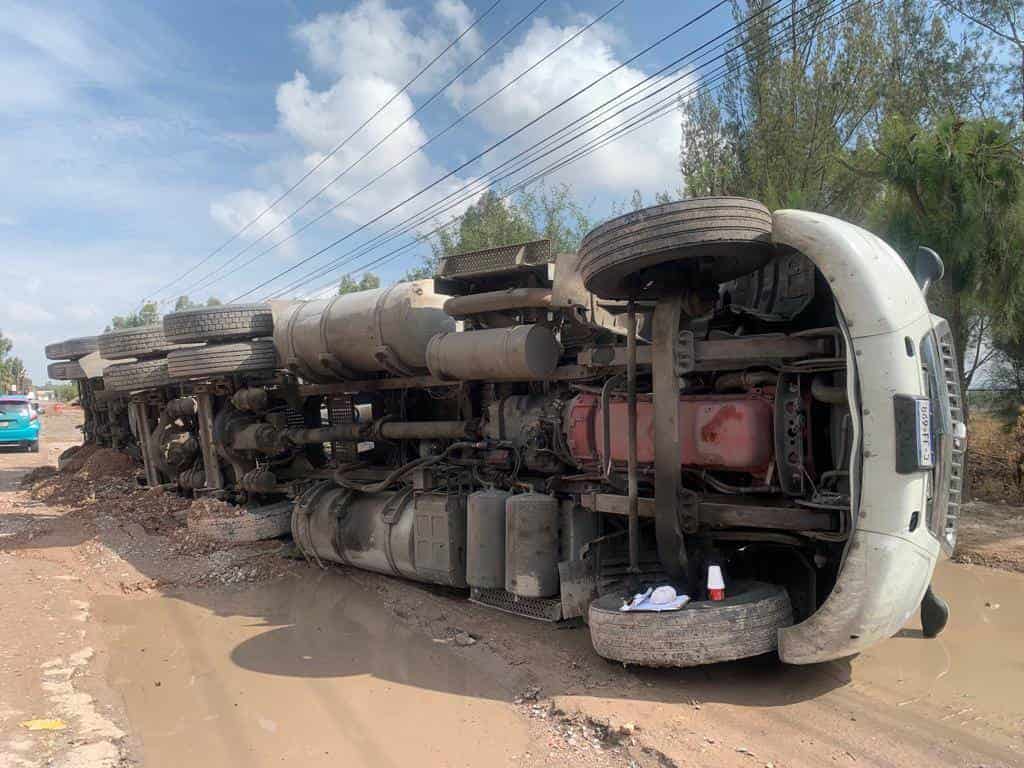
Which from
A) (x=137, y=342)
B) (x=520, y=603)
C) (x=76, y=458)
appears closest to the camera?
(x=520, y=603)

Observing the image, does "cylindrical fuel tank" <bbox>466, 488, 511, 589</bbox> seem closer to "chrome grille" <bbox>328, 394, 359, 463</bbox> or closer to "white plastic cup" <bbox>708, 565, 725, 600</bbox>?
"white plastic cup" <bbox>708, 565, 725, 600</bbox>

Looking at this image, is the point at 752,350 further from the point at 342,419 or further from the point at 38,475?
the point at 38,475

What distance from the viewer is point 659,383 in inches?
159

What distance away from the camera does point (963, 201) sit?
6797 millimetres

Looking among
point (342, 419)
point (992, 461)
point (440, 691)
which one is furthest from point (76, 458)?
point (992, 461)

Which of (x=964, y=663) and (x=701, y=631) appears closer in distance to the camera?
(x=701, y=631)

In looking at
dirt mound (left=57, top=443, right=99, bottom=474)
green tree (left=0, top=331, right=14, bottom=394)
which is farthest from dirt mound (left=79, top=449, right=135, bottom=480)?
green tree (left=0, top=331, right=14, bottom=394)

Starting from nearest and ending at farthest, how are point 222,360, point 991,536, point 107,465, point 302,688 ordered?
1. point 302,688
2. point 991,536
3. point 222,360
4. point 107,465

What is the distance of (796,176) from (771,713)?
902 centimetres

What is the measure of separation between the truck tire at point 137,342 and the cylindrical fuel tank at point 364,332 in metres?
3.11

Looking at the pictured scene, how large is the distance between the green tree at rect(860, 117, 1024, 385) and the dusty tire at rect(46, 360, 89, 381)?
1346cm

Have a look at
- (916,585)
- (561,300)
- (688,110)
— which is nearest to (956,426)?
(916,585)

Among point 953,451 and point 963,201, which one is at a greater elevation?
point 963,201

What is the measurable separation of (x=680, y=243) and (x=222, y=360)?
Result: 18.5 ft
